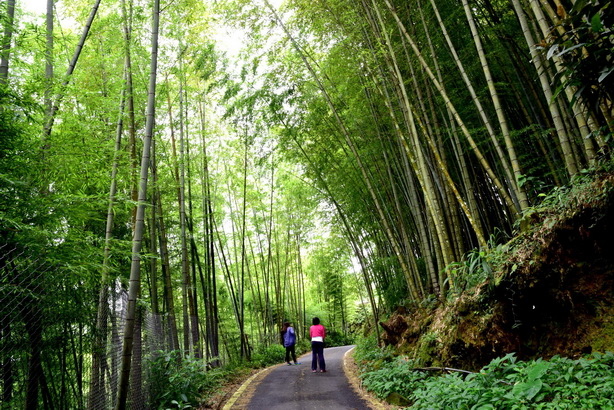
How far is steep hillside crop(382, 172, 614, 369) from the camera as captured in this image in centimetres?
265

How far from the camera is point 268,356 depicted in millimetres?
9359

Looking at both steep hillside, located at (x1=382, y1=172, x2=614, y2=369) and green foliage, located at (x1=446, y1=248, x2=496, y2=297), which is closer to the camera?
steep hillside, located at (x1=382, y1=172, x2=614, y2=369)

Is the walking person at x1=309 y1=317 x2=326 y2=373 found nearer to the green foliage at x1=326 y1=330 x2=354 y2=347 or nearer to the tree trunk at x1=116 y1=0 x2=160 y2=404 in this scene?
the tree trunk at x1=116 y1=0 x2=160 y2=404

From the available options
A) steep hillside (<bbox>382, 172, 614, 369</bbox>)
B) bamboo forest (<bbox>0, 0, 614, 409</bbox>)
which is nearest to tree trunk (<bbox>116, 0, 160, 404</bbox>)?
bamboo forest (<bbox>0, 0, 614, 409</bbox>)

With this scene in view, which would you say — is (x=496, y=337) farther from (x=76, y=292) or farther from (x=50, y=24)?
(x=50, y=24)

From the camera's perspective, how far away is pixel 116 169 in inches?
153

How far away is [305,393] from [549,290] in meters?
3.08

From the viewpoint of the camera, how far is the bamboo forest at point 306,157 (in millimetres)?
2473

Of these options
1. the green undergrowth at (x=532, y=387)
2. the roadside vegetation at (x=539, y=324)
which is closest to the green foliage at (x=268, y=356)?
the roadside vegetation at (x=539, y=324)

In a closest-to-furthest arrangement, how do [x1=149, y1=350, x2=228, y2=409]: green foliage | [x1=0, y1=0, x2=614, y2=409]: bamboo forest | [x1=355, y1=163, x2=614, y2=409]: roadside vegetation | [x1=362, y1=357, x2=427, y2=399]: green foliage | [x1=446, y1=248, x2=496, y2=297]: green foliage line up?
1. [x1=355, y1=163, x2=614, y2=409]: roadside vegetation
2. [x1=0, y1=0, x2=614, y2=409]: bamboo forest
3. [x1=446, y1=248, x2=496, y2=297]: green foliage
4. [x1=362, y1=357, x2=427, y2=399]: green foliage
5. [x1=149, y1=350, x2=228, y2=409]: green foliage

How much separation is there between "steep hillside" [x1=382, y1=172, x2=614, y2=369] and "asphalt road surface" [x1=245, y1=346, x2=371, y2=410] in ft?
4.18

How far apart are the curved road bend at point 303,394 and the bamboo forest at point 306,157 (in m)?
0.82

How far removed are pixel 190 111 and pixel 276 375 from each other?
5.38m

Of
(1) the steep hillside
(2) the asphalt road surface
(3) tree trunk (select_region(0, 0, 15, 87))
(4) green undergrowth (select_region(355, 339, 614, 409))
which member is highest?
(3) tree trunk (select_region(0, 0, 15, 87))
